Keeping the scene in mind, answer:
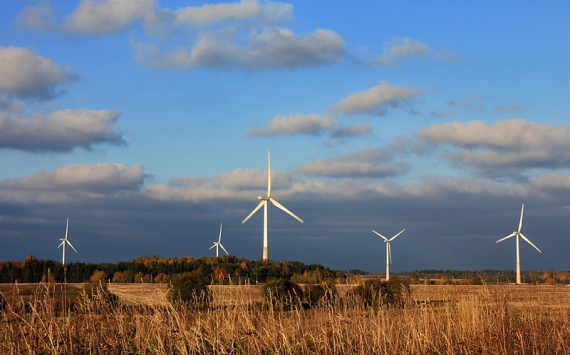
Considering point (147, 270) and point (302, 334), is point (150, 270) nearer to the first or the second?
point (147, 270)

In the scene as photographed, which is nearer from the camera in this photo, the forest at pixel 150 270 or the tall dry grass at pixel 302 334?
the tall dry grass at pixel 302 334

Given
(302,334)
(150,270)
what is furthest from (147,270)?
(302,334)

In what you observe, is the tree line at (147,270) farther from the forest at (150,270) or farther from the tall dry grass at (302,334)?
the tall dry grass at (302,334)

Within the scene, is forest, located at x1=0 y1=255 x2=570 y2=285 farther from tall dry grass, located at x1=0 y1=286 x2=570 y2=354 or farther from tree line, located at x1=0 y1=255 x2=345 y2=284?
tall dry grass, located at x1=0 y1=286 x2=570 y2=354

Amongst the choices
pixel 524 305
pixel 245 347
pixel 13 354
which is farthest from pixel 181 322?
pixel 524 305

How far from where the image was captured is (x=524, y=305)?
2114 centimetres

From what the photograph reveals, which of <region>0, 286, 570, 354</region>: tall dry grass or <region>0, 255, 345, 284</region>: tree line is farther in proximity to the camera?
<region>0, 255, 345, 284</region>: tree line

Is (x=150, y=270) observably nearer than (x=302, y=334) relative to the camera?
No

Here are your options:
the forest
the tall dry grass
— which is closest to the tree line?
the forest

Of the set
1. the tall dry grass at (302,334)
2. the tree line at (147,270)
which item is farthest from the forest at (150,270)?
the tall dry grass at (302,334)

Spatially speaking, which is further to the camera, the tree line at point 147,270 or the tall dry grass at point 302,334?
the tree line at point 147,270

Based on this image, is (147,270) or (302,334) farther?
(147,270)

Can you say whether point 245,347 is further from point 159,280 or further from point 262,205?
point 159,280

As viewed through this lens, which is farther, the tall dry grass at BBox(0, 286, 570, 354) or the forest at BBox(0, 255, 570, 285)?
the forest at BBox(0, 255, 570, 285)
